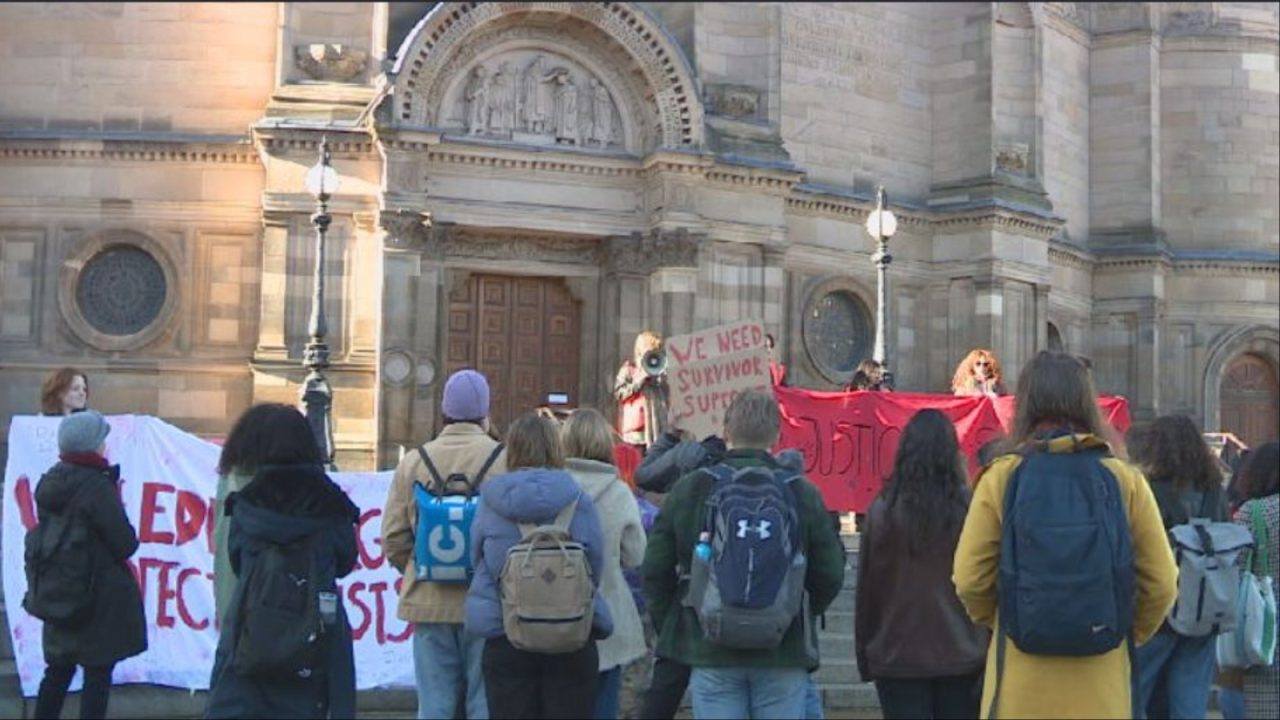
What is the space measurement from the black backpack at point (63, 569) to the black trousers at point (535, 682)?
2.68 metres

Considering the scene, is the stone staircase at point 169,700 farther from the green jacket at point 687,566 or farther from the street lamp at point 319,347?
the street lamp at point 319,347

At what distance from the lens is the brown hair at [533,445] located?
7.05 m

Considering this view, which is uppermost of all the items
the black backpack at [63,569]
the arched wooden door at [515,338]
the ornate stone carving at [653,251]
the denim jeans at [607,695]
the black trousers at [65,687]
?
the ornate stone carving at [653,251]

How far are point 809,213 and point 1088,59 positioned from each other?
32.0ft

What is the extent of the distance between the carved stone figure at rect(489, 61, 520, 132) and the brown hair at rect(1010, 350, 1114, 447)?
16488mm

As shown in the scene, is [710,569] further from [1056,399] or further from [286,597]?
[286,597]

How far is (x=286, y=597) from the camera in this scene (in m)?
6.45

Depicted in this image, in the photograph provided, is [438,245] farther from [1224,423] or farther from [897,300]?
[1224,423]

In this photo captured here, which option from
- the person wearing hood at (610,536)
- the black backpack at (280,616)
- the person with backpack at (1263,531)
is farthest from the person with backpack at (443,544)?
the person with backpack at (1263,531)

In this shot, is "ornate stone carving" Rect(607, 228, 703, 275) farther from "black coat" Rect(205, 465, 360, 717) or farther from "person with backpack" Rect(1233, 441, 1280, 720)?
"black coat" Rect(205, 465, 360, 717)

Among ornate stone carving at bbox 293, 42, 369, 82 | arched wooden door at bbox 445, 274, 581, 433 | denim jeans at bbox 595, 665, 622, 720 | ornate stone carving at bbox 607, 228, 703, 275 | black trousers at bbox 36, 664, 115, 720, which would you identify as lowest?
black trousers at bbox 36, 664, 115, 720

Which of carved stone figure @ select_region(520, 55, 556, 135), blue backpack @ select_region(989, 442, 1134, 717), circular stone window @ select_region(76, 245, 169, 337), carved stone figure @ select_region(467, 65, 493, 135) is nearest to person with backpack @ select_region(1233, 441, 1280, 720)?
blue backpack @ select_region(989, 442, 1134, 717)

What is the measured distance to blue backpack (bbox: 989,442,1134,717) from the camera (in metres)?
5.25

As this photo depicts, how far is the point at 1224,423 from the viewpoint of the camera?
30000 mm
